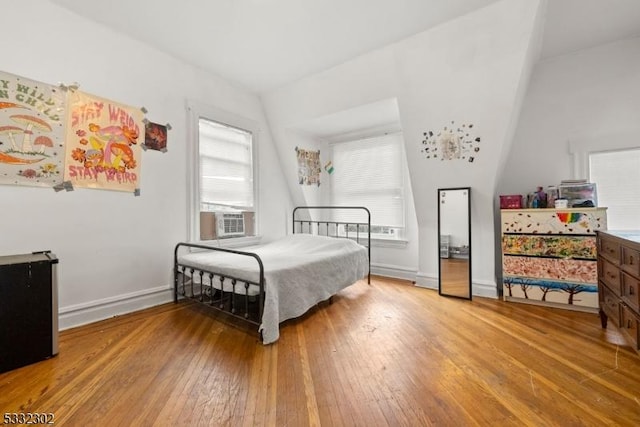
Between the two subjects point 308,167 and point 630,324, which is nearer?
point 630,324

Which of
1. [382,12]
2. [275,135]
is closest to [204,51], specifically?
[275,135]

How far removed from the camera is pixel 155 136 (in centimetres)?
284

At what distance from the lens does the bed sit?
6.97 ft

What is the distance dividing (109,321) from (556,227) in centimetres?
426

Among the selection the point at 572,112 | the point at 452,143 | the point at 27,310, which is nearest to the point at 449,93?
the point at 452,143

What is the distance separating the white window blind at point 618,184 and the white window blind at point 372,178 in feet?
6.81

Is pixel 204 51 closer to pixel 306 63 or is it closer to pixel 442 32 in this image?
pixel 306 63

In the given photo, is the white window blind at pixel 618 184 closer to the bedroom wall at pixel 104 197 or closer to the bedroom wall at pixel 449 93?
the bedroom wall at pixel 449 93

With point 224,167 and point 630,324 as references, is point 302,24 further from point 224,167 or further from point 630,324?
point 630,324

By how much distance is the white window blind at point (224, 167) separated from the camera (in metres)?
3.31

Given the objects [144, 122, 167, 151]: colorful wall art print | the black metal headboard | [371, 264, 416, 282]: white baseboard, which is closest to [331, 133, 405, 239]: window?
the black metal headboard

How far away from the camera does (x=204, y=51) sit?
2910 mm

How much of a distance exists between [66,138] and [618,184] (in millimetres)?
5190

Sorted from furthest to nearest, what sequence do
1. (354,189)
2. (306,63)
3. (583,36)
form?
(354,189)
(306,63)
(583,36)
